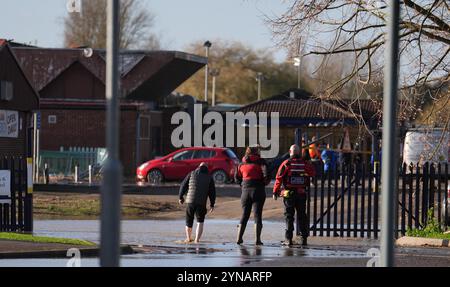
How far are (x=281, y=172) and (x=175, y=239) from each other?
302cm

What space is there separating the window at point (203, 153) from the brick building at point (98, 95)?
29.8 ft

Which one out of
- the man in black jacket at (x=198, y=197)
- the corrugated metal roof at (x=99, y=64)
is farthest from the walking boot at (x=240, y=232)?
the corrugated metal roof at (x=99, y=64)

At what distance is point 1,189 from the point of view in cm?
2108

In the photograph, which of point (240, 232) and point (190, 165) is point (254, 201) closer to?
point (240, 232)

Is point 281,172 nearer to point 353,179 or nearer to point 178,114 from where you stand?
point 353,179

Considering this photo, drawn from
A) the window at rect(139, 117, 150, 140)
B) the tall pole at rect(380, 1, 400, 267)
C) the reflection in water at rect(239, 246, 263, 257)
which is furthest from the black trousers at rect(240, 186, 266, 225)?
the window at rect(139, 117, 150, 140)

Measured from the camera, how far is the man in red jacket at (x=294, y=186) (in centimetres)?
1955

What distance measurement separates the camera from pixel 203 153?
40.3 meters

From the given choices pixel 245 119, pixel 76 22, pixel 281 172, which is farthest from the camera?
pixel 76 22

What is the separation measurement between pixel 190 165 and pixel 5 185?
1992cm

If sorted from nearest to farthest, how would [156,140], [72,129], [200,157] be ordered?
[200,157] < [72,129] < [156,140]

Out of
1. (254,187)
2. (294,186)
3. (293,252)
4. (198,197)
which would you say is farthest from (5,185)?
(293,252)

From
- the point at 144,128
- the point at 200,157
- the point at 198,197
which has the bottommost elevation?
the point at 198,197
